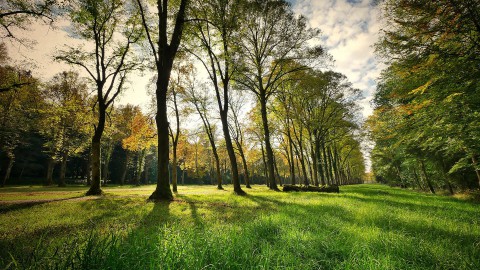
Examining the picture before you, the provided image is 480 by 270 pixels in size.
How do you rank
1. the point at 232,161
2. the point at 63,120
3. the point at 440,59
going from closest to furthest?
the point at 440,59, the point at 232,161, the point at 63,120

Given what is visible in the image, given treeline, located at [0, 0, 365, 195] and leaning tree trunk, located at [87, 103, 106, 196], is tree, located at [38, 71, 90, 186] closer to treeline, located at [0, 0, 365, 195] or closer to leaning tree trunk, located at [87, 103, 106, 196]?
treeline, located at [0, 0, 365, 195]

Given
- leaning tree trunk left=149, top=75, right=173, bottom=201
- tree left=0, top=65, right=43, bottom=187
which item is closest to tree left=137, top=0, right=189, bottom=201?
leaning tree trunk left=149, top=75, right=173, bottom=201

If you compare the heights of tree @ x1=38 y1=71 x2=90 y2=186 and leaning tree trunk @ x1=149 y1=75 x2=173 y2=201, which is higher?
tree @ x1=38 y1=71 x2=90 y2=186

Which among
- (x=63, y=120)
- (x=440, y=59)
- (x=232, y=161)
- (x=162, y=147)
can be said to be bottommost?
(x=232, y=161)

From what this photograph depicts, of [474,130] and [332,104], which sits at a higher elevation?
[332,104]

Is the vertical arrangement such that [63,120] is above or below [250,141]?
above

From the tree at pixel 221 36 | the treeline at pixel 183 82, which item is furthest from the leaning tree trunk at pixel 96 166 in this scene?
the tree at pixel 221 36

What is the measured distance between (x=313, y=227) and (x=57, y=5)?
18358 mm

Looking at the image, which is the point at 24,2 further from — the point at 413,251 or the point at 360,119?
the point at 360,119

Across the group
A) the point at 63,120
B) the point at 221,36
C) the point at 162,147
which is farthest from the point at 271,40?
the point at 63,120

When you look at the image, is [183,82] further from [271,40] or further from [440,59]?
[440,59]

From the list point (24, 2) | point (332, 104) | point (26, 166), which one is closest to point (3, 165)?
point (26, 166)

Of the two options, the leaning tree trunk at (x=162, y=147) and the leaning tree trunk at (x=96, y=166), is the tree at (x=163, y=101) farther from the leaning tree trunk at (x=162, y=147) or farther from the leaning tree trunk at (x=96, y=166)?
the leaning tree trunk at (x=96, y=166)

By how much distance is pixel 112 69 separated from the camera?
1725cm
